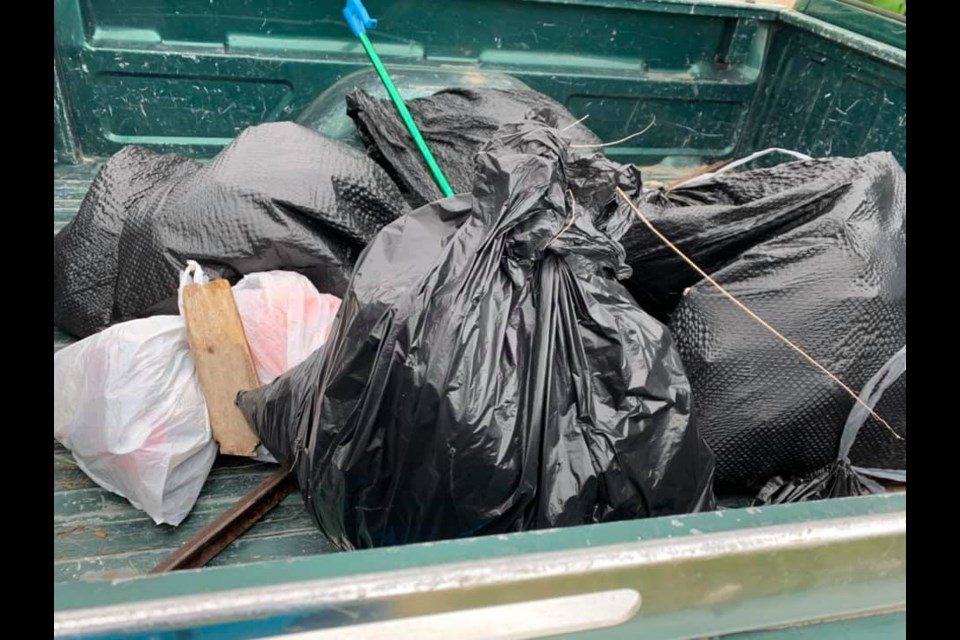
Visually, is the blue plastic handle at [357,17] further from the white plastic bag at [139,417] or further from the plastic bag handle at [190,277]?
the white plastic bag at [139,417]

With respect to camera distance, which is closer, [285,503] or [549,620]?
[549,620]

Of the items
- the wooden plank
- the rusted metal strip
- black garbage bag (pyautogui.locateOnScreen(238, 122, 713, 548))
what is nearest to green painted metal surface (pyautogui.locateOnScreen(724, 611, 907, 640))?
black garbage bag (pyautogui.locateOnScreen(238, 122, 713, 548))

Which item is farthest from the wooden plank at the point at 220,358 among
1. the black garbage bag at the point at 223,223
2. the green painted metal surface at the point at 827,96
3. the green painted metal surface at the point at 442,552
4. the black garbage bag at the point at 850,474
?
the green painted metal surface at the point at 827,96

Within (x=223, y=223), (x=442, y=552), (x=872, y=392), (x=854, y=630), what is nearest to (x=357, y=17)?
(x=223, y=223)

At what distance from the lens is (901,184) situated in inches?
61.4

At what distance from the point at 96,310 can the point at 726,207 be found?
141 centimetres

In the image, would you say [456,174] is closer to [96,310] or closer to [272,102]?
[272,102]

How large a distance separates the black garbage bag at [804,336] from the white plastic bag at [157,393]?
31.9 inches

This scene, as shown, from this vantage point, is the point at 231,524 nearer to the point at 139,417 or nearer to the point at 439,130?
the point at 139,417

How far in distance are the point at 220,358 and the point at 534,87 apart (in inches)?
60.8

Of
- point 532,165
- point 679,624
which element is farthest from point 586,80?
point 679,624

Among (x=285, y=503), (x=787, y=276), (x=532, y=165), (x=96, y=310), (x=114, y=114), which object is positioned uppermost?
(x=532, y=165)

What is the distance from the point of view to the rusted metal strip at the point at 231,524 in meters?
1.26

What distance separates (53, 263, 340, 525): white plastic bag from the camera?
133 cm
